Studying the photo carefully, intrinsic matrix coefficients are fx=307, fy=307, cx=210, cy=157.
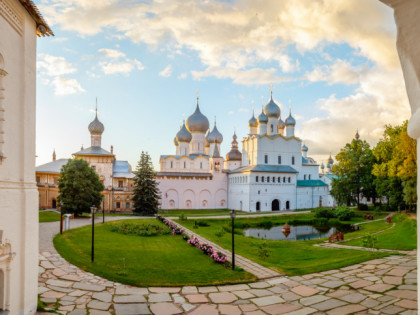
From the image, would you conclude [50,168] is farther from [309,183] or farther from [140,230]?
[309,183]

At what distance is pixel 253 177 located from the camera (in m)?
35.1

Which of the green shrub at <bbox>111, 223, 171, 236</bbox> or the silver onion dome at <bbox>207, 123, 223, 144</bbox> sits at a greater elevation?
the silver onion dome at <bbox>207, 123, 223, 144</bbox>

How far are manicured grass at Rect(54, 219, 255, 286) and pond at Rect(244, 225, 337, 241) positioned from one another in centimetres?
793

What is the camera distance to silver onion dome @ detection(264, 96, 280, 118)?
1602 inches

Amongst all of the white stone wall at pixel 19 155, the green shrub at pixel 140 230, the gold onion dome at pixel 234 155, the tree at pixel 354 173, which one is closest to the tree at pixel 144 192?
the green shrub at pixel 140 230

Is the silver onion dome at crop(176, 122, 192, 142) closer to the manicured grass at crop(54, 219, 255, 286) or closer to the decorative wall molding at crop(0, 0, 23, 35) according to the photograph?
the manicured grass at crop(54, 219, 255, 286)

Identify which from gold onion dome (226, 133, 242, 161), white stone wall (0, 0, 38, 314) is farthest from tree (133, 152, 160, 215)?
white stone wall (0, 0, 38, 314)

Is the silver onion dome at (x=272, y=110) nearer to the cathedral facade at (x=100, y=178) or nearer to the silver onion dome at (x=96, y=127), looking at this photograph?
the cathedral facade at (x=100, y=178)

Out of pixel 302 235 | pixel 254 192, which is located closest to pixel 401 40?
pixel 302 235

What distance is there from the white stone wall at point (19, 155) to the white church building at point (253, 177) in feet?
97.9

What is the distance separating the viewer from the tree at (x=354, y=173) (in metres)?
31.6

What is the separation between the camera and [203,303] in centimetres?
704

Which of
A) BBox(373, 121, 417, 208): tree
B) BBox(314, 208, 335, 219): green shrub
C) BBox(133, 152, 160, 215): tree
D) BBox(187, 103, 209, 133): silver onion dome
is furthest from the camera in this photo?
BBox(187, 103, 209, 133): silver onion dome

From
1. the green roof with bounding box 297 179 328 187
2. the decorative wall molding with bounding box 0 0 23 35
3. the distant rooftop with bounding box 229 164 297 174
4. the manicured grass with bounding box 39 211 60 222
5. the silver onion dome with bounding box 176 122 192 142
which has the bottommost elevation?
the manicured grass with bounding box 39 211 60 222
